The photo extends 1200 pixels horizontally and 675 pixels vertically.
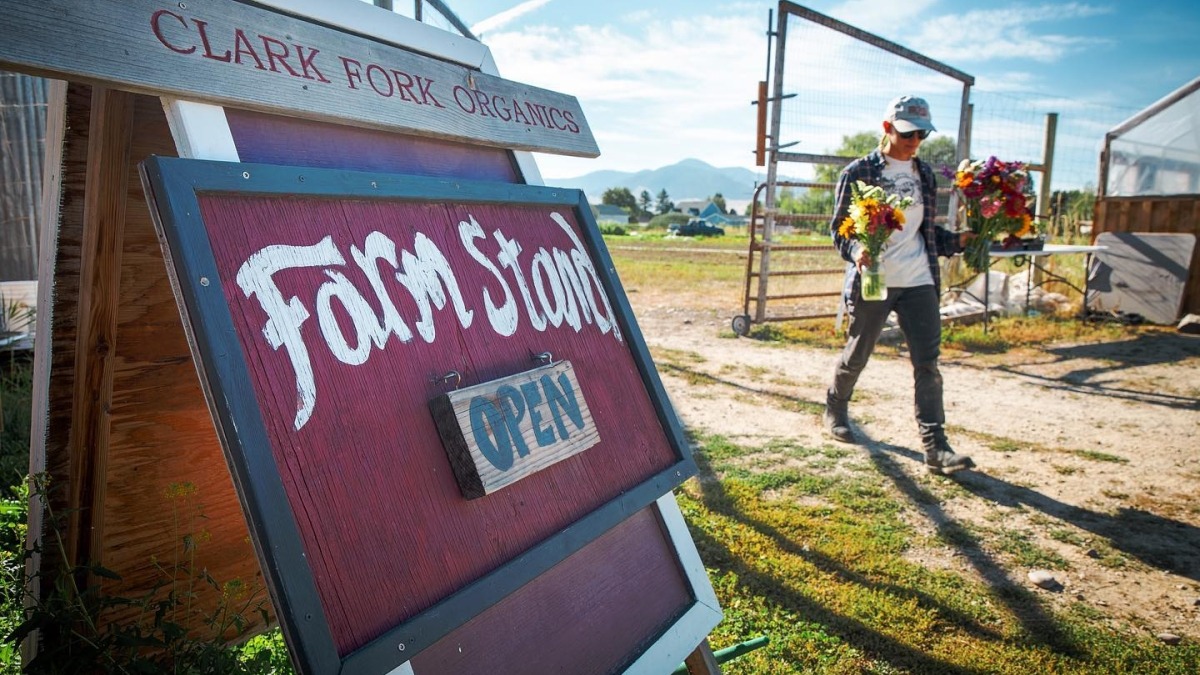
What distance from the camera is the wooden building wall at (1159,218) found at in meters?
7.99

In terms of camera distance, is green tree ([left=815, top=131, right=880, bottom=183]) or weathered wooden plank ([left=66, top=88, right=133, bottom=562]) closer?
weathered wooden plank ([left=66, top=88, right=133, bottom=562])

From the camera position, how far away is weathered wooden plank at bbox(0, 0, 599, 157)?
3.34ft

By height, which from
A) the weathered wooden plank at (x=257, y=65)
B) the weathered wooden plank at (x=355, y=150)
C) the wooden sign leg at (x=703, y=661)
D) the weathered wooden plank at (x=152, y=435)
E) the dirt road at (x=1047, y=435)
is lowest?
the dirt road at (x=1047, y=435)

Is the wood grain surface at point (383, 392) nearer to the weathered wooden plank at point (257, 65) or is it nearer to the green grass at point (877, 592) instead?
the weathered wooden plank at point (257, 65)

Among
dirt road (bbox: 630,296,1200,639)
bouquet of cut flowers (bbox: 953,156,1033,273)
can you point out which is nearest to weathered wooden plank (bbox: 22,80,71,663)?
dirt road (bbox: 630,296,1200,639)

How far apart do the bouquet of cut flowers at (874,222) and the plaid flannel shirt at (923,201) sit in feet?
0.40

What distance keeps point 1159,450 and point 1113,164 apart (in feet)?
21.5

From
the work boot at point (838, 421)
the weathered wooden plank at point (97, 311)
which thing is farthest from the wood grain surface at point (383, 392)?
the work boot at point (838, 421)

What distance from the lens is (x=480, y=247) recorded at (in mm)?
1490

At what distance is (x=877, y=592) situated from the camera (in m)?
2.56

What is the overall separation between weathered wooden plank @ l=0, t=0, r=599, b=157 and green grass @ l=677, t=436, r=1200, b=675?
5.82 ft

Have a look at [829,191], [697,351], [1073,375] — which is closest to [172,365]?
[697,351]

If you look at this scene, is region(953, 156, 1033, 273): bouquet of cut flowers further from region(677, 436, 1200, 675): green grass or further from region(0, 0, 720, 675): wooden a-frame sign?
region(0, 0, 720, 675): wooden a-frame sign

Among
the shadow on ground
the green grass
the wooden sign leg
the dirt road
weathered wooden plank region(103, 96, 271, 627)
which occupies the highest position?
weathered wooden plank region(103, 96, 271, 627)
